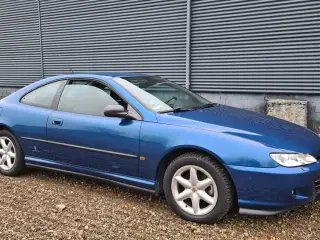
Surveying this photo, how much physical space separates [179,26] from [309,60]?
288 centimetres

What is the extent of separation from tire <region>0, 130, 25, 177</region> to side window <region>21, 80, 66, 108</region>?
0.49m

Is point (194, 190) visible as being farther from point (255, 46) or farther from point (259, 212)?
point (255, 46)

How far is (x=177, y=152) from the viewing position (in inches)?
132

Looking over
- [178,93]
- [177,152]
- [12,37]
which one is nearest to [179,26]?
[178,93]

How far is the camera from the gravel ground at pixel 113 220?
2998 mm

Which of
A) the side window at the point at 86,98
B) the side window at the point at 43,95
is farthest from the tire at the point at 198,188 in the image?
the side window at the point at 43,95

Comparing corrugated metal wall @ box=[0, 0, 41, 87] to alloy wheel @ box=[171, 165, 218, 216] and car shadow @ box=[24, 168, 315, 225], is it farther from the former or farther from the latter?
alloy wheel @ box=[171, 165, 218, 216]

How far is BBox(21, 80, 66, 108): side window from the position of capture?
437cm

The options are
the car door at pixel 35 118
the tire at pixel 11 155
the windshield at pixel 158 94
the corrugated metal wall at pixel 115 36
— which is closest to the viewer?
the windshield at pixel 158 94

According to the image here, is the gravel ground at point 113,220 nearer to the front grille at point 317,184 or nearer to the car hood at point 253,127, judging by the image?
the front grille at point 317,184

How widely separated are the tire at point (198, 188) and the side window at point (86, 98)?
1.05m

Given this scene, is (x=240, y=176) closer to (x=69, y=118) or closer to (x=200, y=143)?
(x=200, y=143)

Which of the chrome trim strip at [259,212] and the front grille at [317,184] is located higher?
the front grille at [317,184]

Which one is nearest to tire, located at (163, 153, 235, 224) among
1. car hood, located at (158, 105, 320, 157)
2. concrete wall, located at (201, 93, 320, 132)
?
car hood, located at (158, 105, 320, 157)
